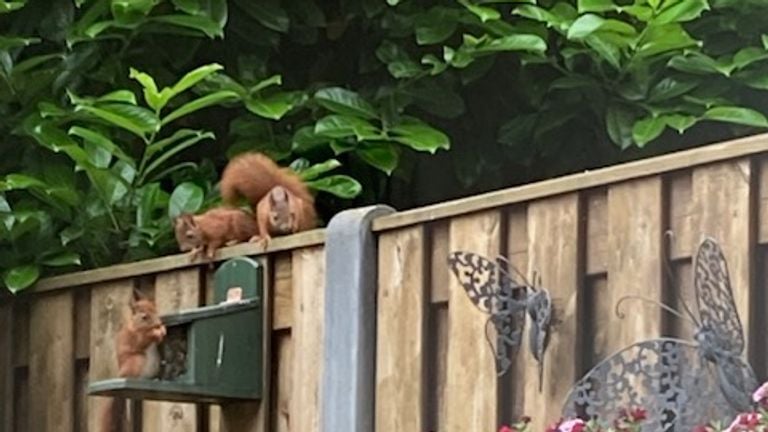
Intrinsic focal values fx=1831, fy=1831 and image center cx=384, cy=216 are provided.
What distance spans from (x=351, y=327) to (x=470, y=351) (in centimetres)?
29

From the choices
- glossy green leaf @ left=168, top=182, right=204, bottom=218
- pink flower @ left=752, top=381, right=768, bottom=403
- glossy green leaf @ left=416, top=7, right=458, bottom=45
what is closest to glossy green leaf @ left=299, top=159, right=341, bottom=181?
glossy green leaf @ left=168, top=182, right=204, bottom=218

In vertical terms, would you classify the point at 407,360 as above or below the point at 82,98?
below

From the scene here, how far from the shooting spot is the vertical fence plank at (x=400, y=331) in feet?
10.3

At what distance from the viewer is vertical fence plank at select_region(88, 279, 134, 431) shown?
378 centimetres

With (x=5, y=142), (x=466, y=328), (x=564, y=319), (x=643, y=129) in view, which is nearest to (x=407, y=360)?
(x=466, y=328)

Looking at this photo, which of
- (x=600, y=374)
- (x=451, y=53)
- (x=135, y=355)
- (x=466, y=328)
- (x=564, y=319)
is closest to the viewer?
(x=600, y=374)

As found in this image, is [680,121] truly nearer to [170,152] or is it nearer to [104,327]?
[170,152]

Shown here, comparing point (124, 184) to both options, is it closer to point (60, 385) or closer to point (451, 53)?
point (60, 385)

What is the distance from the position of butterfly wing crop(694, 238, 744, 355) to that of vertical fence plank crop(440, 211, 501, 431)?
503 millimetres

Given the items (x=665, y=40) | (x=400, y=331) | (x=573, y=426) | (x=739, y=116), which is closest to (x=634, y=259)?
(x=573, y=426)

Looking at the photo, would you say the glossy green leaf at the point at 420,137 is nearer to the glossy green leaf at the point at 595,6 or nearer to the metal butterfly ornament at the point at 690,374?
the glossy green leaf at the point at 595,6

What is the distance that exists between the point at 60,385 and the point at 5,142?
0.58 metres

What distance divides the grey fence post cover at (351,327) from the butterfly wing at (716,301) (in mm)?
822

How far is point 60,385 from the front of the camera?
12.8 ft
